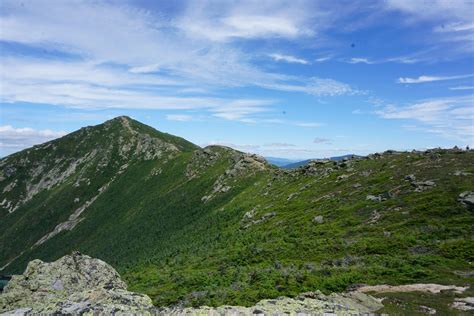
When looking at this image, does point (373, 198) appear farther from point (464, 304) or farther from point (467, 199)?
point (464, 304)

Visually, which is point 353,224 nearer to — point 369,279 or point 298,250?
point 298,250

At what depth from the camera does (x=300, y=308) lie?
2197cm

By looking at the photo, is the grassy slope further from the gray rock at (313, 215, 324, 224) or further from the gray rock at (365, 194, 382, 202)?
the gray rock at (365, 194, 382, 202)

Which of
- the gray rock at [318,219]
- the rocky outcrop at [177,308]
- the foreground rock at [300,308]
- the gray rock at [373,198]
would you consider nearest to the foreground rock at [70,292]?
the rocky outcrop at [177,308]

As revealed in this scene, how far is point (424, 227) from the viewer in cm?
4494

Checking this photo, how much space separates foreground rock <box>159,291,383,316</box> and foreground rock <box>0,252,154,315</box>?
3220mm

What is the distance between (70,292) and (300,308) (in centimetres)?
2799

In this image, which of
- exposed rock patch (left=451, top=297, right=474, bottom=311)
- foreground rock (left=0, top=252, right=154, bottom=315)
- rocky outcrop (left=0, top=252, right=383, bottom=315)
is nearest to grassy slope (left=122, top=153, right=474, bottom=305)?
exposed rock patch (left=451, top=297, right=474, bottom=311)

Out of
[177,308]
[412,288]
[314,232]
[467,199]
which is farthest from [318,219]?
[177,308]

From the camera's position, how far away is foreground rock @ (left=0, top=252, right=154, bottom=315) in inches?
872

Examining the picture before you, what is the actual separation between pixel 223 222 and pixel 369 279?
5888cm

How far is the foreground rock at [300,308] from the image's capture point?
21172mm

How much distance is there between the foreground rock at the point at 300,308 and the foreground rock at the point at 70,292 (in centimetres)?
322

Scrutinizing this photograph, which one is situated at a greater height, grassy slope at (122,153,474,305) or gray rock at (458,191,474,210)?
gray rock at (458,191,474,210)
